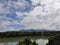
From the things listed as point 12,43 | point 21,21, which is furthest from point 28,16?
point 12,43

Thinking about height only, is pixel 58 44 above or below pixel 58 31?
below

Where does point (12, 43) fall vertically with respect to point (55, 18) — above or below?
below

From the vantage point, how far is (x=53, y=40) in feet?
7.72

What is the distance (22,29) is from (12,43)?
23cm

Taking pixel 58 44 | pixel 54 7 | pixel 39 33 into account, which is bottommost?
pixel 58 44

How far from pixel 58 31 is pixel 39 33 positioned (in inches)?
10.2

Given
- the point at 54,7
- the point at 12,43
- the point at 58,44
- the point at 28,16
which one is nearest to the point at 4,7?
the point at 28,16

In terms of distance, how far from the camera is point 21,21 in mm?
2379

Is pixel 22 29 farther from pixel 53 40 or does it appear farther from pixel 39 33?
pixel 53 40

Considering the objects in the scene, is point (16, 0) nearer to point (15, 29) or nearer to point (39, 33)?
point (15, 29)

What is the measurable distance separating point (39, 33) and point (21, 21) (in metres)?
0.29

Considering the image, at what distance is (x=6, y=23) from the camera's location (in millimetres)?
2346

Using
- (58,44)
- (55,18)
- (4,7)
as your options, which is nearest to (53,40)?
(58,44)

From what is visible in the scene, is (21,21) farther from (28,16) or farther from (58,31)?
(58,31)
